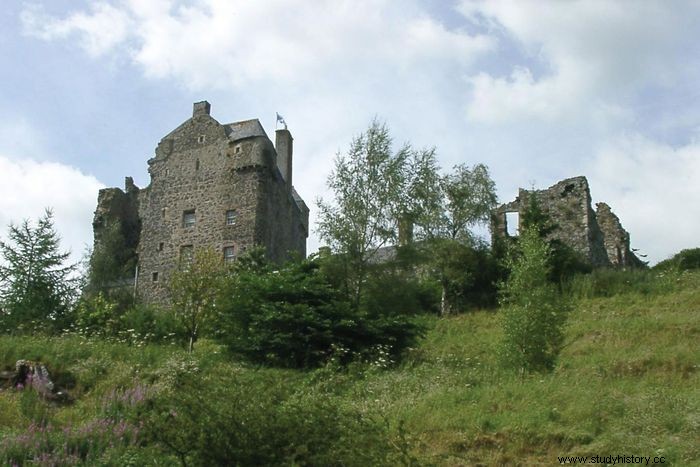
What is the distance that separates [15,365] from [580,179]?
29263 millimetres

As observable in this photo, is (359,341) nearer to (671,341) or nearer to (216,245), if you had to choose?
(671,341)

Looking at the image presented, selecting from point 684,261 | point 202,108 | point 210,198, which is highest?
point 202,108

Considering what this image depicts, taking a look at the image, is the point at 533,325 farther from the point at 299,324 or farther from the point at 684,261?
the point at 684,261

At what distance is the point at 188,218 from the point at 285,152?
679 cm

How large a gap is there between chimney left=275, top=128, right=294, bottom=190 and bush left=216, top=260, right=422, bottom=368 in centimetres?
2002

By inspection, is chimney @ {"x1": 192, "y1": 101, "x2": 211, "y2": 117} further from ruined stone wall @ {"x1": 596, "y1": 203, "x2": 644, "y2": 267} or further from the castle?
ruined stone wall @ {"x1": 596, "y1": 203, "x2": 644, "y2": 267}

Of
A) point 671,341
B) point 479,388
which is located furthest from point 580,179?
point 479,388

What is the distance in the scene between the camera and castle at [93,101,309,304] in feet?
128

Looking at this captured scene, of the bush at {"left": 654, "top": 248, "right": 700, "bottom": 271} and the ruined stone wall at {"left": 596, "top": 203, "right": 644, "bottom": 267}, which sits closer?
the bush at {"left": 654, "top": 248, "right": 700, "bottom": 271}

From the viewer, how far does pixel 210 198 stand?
3994cm

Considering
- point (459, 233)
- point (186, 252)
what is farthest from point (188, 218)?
point (459, 233)

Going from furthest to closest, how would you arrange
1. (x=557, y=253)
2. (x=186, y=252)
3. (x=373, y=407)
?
(x=186, y=252) → (x=557, y=253) → (x=373, y=407)

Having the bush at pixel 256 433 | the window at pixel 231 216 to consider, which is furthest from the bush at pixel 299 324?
the window at pixel 231 216

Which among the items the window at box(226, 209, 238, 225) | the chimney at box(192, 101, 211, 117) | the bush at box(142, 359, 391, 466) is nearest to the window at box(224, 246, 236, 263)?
the window at box(226, 209, 238, 225)
